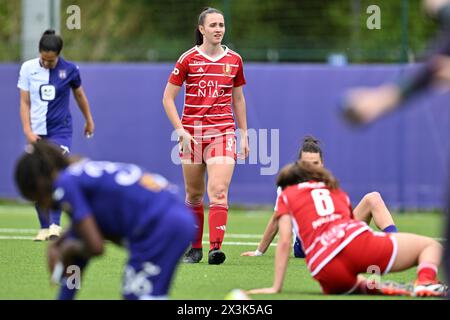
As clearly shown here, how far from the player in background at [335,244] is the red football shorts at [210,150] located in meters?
2.24

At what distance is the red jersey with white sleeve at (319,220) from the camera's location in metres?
7.12

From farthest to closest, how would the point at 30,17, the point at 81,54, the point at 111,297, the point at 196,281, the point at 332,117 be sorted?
the point at 81,54 < the point at 30,17 < the point at 332,117 < the point at 196,281 < the point at 111,297

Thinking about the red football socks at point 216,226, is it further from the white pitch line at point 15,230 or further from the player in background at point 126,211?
the white pitch line at point 15,230

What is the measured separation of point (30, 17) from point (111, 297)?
10.8 meters

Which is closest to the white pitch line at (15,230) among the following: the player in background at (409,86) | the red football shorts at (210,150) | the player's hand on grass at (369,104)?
the red football shorts at (210,150)

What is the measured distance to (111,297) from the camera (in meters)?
7.24

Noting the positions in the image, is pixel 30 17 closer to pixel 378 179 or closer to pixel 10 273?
pixel 378 179

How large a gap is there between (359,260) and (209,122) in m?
2.90

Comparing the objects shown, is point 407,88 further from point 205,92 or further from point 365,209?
point 205,92

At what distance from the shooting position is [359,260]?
23.4 ft

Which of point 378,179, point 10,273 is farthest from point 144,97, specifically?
point 10,273

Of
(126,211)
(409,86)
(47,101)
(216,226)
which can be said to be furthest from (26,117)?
(409,86)

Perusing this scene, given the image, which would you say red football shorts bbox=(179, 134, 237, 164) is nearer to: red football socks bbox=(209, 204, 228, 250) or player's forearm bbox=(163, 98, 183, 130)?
player's forearm bbox=(163, 98, 183, 130)

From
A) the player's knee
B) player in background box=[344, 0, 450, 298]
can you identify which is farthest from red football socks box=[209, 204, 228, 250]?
player in background box=[344, 0, 450, 298]
